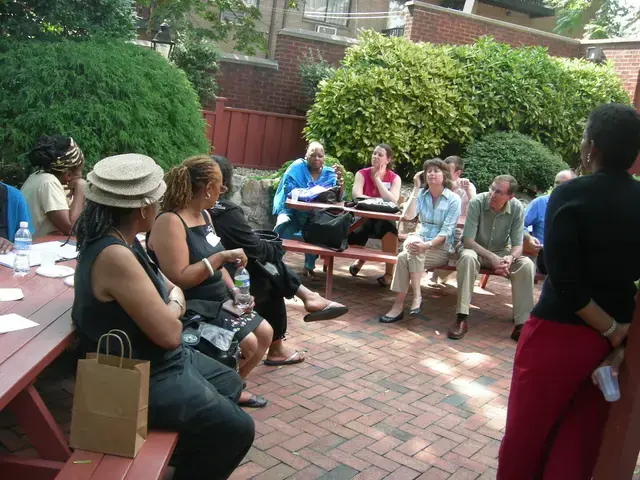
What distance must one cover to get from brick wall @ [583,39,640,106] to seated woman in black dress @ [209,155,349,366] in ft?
37.3

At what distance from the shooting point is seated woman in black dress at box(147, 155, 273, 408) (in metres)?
3.51

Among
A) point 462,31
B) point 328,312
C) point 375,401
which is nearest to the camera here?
point 375,401

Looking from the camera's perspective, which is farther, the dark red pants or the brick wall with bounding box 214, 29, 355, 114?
the brick wall with bounding box 214, 29, 355, 114

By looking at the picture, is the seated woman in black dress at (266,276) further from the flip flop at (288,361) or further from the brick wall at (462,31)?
the brick wall at (462,31)

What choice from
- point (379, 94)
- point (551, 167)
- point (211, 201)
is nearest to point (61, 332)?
point (211, 201)

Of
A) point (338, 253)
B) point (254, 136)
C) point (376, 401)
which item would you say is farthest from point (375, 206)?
point (254, 136)

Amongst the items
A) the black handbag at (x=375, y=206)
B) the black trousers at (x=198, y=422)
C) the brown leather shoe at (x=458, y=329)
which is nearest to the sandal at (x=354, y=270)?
the black handbag at (x=375, y=206)

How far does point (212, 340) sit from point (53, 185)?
217 centimetres

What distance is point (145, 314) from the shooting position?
8.18 feet

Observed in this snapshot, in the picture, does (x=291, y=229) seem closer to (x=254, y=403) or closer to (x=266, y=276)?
(x=266, y=276)

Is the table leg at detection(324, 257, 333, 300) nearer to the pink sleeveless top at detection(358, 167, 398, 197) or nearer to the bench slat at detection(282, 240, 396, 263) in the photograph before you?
the bench slat at detection(282, 240, 396, 263)

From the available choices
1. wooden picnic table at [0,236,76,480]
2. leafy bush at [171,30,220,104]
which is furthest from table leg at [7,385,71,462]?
leafy bush at [171,30,220,104]

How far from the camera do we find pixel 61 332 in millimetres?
2852

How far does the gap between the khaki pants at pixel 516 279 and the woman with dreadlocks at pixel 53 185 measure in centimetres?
327
